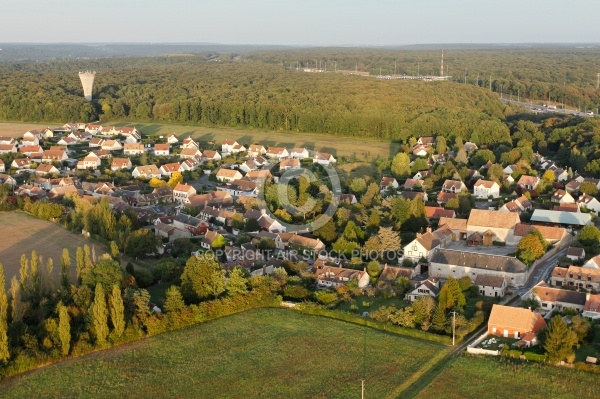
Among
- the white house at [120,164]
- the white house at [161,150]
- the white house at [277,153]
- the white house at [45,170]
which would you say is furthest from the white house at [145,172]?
the white house at [277,153]

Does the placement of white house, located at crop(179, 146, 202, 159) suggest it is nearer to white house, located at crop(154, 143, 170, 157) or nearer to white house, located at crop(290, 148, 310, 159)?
white house, located at crop(154, 143, 170, 157)

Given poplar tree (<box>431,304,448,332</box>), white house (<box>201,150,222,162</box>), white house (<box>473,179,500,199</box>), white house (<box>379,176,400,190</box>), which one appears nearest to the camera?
poplar tree (<box>431,304,448,332</box>)

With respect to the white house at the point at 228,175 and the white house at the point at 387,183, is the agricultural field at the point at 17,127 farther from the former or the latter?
the white house at the point at 387,183

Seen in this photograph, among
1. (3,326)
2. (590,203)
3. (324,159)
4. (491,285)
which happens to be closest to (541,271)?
(491,285)

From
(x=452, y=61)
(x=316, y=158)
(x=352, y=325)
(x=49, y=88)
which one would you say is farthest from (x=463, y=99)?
(x=452, y=61)

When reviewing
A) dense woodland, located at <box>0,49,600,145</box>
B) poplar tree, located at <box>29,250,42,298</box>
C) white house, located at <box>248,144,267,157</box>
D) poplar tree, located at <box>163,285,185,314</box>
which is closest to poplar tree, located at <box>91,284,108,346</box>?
poplar tree, located at <box>163,285,185,314</box>

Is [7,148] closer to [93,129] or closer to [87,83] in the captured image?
[93,129]

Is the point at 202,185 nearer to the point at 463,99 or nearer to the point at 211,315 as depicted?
the point at 211,315
